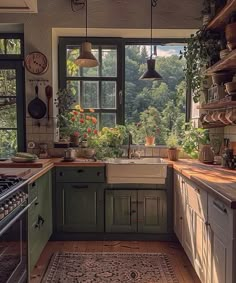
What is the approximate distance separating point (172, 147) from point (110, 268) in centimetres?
154

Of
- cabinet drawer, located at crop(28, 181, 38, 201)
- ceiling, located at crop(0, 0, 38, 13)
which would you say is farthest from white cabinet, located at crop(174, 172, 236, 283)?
ceiling, located at crop(0, 0, 38, 13)

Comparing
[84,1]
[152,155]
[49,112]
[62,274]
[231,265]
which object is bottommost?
[62,274]

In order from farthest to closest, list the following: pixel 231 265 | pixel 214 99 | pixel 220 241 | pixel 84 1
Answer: pixel 84 1 < pixel 214 99 < pixel 220 241 < pixel 231 265

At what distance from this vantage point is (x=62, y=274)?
9.29 ft

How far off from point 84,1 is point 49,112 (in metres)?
1.33

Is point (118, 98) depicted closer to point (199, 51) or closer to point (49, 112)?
point (49, 112)

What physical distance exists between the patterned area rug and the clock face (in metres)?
2.05

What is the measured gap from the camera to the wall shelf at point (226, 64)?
8.44 ft

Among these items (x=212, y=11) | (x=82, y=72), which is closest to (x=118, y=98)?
(x=82, y=72)

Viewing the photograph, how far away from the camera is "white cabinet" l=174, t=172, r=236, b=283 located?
5.74 feet

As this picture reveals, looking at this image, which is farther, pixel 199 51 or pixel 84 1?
pixel 84 1

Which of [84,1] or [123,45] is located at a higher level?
[84,1]

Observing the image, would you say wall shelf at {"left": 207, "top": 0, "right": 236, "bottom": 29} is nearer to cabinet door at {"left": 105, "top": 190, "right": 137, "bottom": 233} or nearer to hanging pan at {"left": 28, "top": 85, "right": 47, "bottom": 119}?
cabinet door at {"left": 105, "top": 190, "right": 137, "bottom": 233}

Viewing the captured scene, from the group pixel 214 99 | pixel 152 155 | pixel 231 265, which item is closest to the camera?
pixel 231 265
